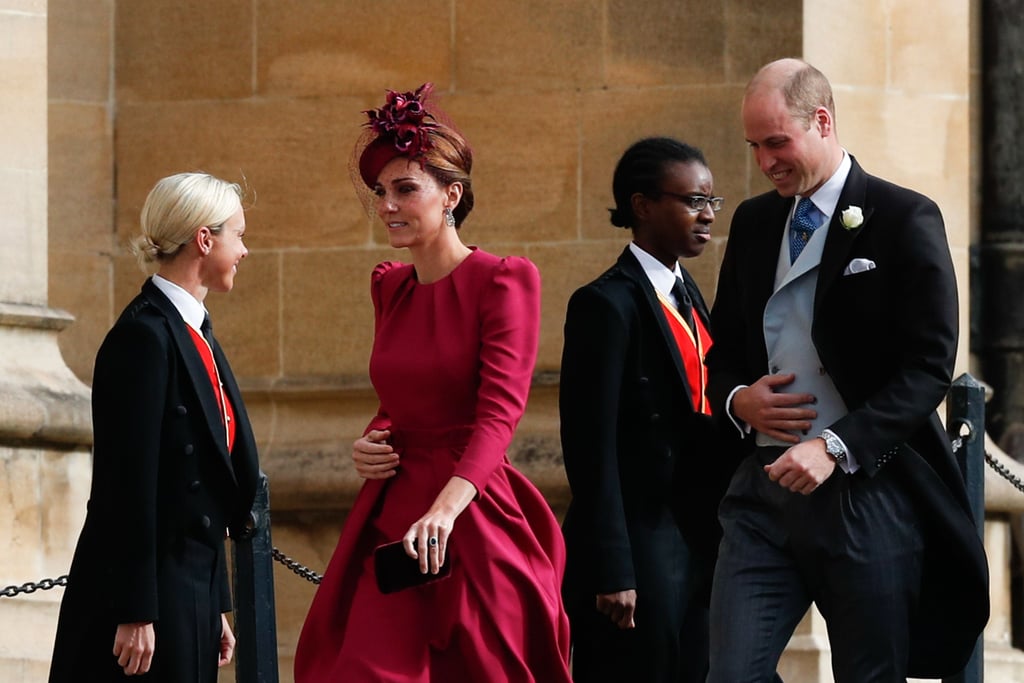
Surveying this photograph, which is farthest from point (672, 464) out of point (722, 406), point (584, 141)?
point (584, 141)

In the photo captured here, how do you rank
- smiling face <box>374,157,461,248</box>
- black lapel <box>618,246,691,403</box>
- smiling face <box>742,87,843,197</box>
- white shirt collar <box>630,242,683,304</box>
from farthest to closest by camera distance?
white shirt collar <box>630,242,683,304</box>, black lapel <box>618,246,691,403</box>, smiling face <box>374,157,461,248</box>, smiling face <box>742,87,843,197</box>

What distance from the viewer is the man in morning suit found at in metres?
5.31

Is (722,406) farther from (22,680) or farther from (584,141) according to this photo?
(584,141)

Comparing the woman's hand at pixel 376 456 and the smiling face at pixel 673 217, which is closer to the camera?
the woman's hand at pixel 376 456

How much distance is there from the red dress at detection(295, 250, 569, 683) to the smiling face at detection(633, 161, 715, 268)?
38.3 inches

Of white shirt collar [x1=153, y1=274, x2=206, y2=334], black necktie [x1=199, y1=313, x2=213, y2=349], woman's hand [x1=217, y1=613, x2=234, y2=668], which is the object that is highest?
white shirt collar [x1=153, y1=274, x2=206, y2=334]

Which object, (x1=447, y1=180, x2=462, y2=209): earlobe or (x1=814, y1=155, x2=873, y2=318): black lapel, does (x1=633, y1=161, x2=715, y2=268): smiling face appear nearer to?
(x1=447, y1=180, x2=462, y2=209): earlobe

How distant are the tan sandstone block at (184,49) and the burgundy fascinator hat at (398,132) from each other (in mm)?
3781

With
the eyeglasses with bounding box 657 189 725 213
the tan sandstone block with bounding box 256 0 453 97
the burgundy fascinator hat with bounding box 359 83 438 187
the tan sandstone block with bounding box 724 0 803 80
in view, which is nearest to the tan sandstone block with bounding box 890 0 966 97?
the tan sandstone block with bounding box 724 0 803 80

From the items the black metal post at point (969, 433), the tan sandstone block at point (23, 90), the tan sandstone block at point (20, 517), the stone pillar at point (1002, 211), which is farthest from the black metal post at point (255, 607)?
the stone pillar at point (1002, 211)

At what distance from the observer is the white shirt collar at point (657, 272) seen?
6723 millimetres

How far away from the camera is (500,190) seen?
9.41 m

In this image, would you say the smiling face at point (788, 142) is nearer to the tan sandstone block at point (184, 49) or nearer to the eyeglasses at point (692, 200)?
the eyeglasses at point (692, 200)

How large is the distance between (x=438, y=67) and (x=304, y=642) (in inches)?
159
